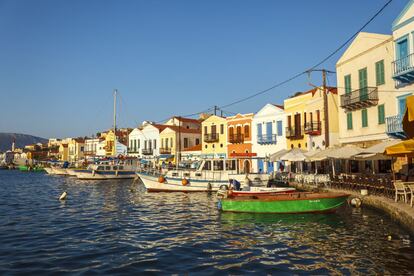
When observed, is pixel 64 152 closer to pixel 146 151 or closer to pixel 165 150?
pixel 146 151

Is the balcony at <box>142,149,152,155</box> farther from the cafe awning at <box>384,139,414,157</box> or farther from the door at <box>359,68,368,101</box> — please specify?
the cafe awning at <box>384,139,414,157</box>

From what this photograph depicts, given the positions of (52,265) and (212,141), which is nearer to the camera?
(52,265)

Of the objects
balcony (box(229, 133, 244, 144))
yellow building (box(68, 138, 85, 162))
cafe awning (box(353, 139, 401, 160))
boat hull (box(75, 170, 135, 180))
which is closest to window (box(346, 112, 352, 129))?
cafe awning (box(353, 139, 401, 160))

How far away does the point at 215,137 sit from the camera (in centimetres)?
4894

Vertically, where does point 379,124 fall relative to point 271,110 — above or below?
below

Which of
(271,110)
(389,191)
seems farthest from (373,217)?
(271,110)

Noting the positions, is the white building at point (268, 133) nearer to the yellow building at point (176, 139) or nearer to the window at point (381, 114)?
the window at point (381, 114)

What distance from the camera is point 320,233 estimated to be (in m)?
14.6

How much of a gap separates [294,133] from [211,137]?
15.0 m

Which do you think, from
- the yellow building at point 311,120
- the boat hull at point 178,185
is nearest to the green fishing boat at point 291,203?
the boat hull at point 178,185

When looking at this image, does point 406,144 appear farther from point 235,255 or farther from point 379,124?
point 379,124

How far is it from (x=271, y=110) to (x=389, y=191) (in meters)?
23.7

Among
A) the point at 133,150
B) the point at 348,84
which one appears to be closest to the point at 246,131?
the point at 348,84

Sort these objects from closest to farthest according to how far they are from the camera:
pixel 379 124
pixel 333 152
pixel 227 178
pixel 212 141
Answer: pixel 333 152 < pixel 379 124 < pixel 227 178 < pixel 212 141
